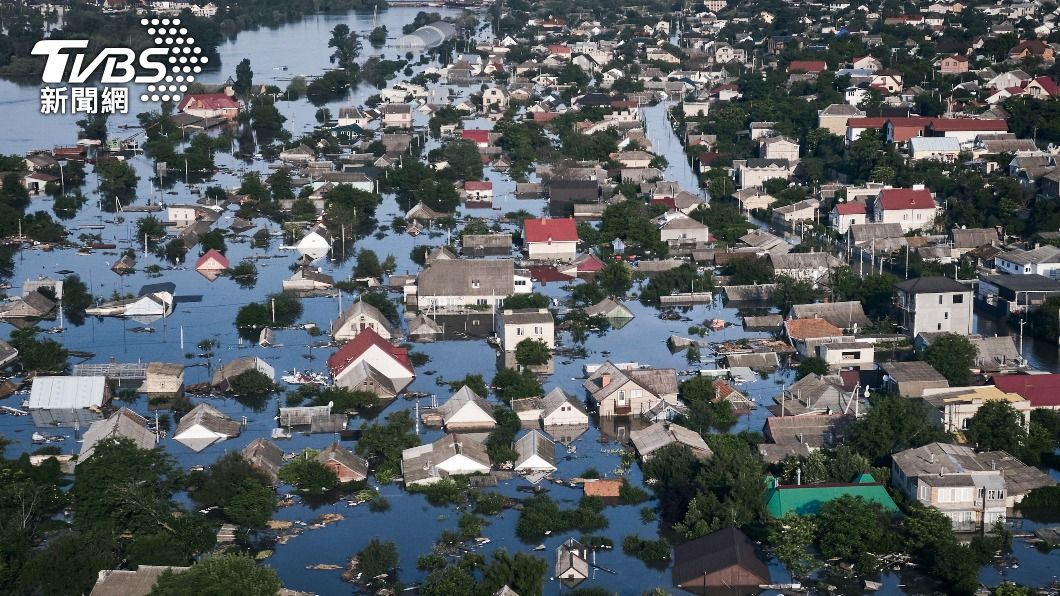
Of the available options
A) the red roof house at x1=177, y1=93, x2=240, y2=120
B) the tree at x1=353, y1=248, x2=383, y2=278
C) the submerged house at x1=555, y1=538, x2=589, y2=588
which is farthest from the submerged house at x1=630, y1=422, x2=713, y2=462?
the red roof house at x1=177, y1=93, x2=240, y2=120

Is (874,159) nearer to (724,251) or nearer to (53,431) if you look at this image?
(724,251)

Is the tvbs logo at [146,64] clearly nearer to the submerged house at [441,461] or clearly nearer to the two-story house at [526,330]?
the two-story house at [526,330]

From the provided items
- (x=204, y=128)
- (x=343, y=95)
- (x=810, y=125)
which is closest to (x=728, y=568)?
(x=810, y=125)

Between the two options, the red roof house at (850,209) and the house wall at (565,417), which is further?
the red roof house at (850,209)

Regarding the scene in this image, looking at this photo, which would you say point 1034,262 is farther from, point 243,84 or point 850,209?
point 243,84

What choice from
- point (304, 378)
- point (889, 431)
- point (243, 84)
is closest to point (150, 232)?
point (304, 378)

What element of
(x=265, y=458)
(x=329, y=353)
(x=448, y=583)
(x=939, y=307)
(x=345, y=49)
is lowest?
(x=345, y=49)


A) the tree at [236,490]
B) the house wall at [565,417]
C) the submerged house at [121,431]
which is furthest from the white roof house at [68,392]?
the house wall at [565,417]
